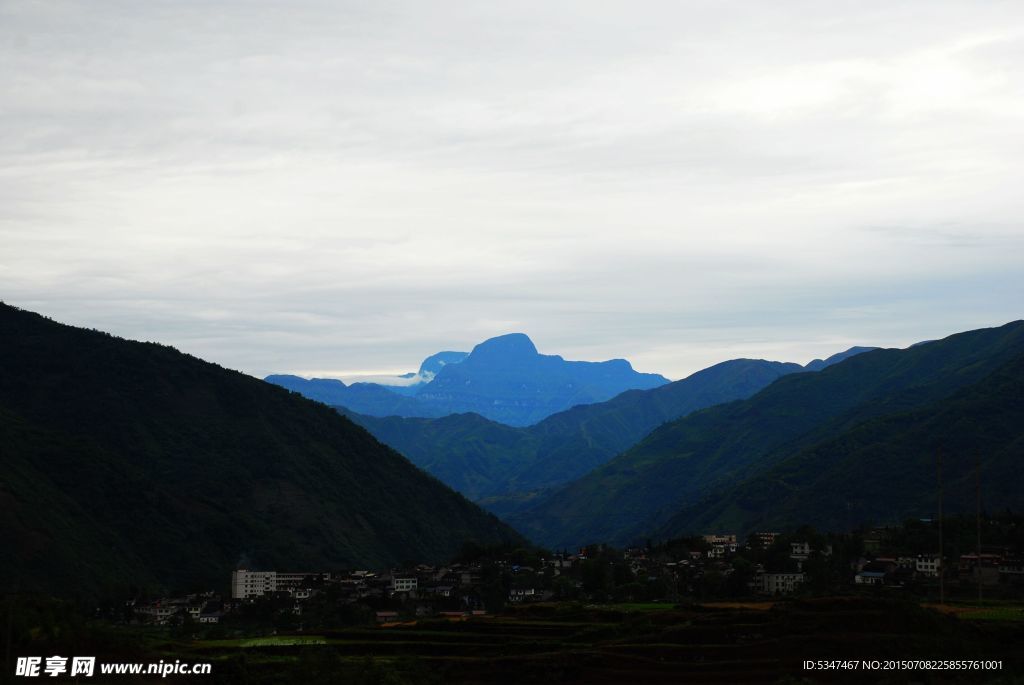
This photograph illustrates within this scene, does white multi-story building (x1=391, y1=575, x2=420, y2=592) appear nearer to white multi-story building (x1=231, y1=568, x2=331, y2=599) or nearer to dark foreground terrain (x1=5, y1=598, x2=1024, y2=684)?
white multi-story building (x1=231, y1=568, x2=331, y2=599)

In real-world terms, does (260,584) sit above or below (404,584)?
below

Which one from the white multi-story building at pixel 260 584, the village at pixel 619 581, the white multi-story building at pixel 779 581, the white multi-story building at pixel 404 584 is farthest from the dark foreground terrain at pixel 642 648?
the white multi-story building at pixel 260 584

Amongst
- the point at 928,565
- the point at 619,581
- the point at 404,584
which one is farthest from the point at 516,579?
the point at 928,565

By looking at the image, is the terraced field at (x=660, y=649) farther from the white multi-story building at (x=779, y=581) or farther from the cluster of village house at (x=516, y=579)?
the white multi-story building at (x=779, y=581)

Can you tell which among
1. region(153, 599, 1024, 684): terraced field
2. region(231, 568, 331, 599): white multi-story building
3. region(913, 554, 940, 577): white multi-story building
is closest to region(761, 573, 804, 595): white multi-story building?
region(913, 554, 940, 577): white multi-story building

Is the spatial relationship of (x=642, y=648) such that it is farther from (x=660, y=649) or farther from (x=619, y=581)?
(x=619, y=581)

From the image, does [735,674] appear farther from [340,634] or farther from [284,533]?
[284,533]

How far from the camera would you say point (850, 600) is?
80.1 m

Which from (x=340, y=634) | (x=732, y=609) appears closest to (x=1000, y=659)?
(x=732, y=609)

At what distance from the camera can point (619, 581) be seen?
438 ft

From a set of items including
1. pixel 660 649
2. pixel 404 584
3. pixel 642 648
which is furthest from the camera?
pixel 404 584

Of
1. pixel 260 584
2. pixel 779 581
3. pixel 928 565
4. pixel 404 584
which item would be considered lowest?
Result: pixel 260 584

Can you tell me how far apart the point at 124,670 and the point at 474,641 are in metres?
25.2

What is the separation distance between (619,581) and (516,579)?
1190 centimetres
